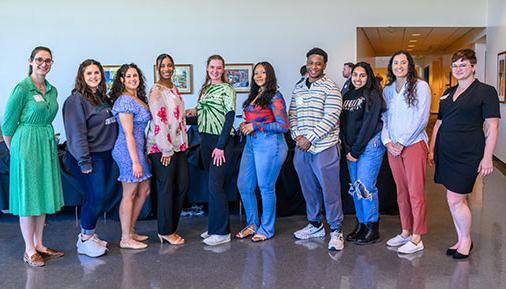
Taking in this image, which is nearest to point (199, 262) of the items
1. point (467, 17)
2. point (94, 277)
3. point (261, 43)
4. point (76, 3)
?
point (94, 277)

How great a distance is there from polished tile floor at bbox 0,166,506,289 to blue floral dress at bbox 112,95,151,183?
64 cm

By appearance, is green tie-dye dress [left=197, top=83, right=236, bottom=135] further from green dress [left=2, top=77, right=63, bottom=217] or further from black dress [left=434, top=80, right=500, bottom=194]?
black dress [left=434, top=80, right=500, bottom=194]

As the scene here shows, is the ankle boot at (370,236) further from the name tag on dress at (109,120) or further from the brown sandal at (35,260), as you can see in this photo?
the brown sandal at (35,260)

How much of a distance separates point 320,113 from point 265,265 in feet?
3.92

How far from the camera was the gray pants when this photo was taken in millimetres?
3777

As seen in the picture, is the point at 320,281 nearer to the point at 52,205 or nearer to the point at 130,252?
the point at 130,252

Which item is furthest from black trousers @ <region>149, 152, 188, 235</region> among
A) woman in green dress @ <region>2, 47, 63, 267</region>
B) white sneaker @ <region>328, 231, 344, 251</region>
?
white sneaker @ <region>328, 231, 344, 251</region>

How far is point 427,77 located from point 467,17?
14196 mm

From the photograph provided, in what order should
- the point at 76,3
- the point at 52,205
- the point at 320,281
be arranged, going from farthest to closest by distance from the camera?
the point at 76,3, the point at 52,205, the point at 320,281

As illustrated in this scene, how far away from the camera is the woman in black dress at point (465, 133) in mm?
3250

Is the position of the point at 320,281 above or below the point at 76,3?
below

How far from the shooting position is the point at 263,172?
3850 mm

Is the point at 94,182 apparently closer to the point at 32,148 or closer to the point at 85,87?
the point at 32,148

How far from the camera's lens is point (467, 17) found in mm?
8297
